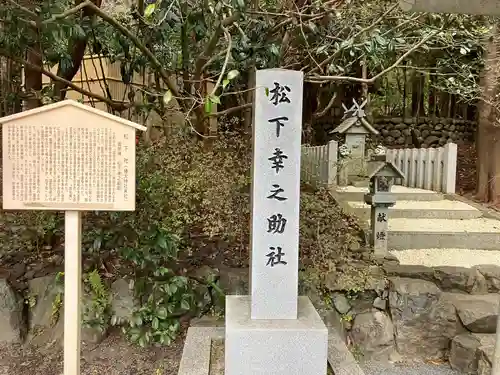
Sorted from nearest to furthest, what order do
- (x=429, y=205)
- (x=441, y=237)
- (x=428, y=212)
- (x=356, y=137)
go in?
(x=441, y=237) → (x=428, y=212) → (x=429, y=205) → (x=356, y=137)

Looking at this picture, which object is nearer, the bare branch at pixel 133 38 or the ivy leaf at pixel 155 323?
the bare branch at pixel 133 38

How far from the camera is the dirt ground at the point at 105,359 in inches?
154

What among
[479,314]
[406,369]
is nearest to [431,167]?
[479,314]

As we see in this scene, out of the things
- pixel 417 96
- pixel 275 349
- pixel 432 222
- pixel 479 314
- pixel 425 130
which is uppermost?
pixel 417 96

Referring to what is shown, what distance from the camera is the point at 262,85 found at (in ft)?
9.50

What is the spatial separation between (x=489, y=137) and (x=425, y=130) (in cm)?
498

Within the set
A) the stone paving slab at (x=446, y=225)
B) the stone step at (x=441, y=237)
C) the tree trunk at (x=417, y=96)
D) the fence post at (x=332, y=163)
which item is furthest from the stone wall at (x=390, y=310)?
the tree trunk at (x=417, y=96)

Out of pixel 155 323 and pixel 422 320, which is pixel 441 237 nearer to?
pixel 422 320

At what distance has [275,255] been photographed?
3.00 metres

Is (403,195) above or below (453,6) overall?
below

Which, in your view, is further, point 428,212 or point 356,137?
point 356,137

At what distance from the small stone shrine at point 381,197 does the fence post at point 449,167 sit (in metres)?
3.56

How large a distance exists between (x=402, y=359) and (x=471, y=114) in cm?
1089

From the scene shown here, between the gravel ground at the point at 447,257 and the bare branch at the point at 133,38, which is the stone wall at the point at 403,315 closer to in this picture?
the gravel ground at the point at 447,257
